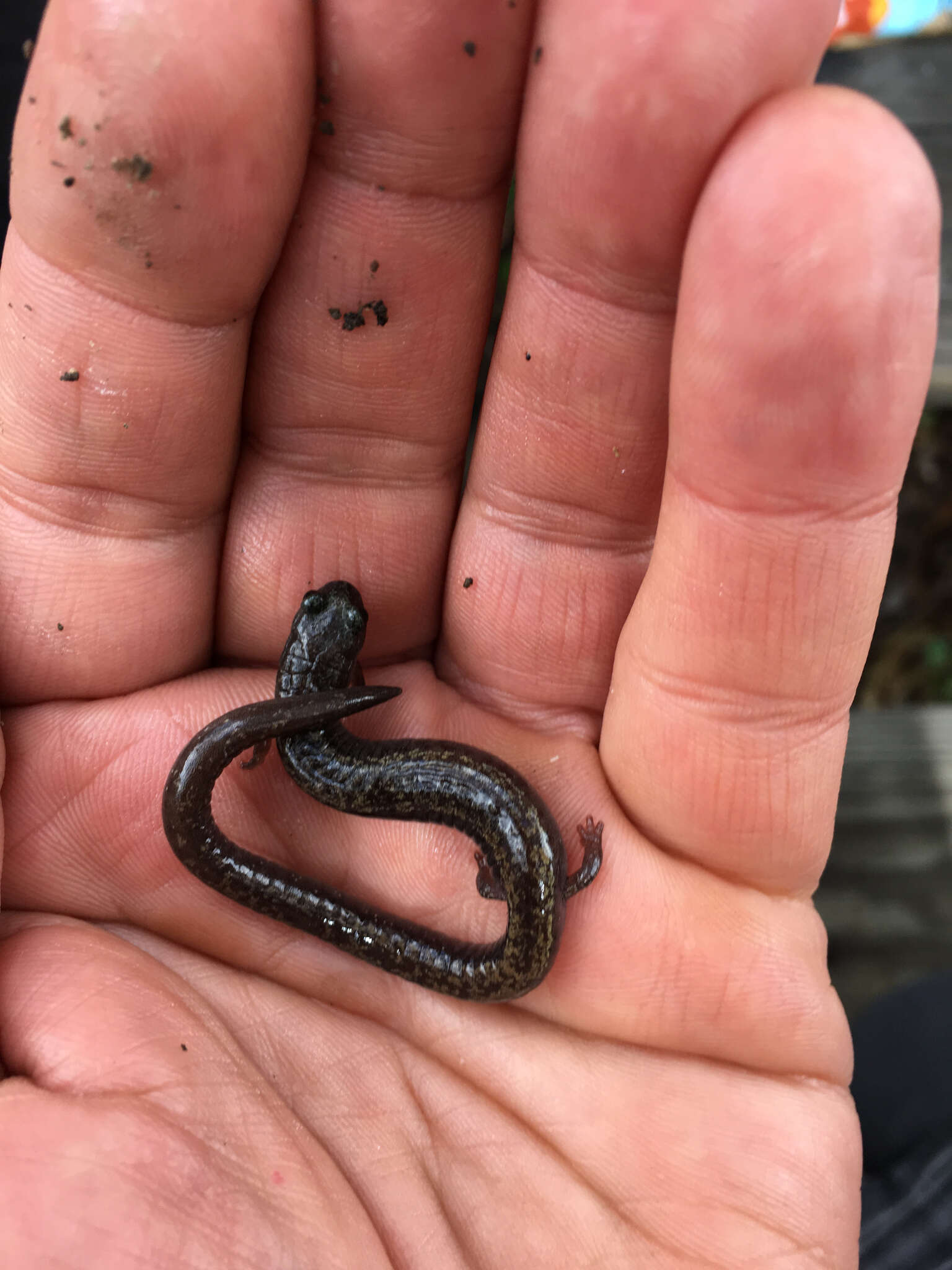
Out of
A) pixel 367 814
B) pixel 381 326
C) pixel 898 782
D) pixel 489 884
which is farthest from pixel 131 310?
pixel 898 782

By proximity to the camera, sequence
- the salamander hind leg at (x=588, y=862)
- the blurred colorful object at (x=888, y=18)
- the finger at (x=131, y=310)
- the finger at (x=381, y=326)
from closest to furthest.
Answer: the finger at (x=131, y=310) → the finger at (x=381, y=326) → the salamander hind leg at (x=588, y=862) → the blurred colorful object at (x=888, y=18)

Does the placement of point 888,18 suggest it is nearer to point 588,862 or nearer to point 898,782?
point 898,782

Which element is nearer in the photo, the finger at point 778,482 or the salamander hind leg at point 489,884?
the finger at point 778,482

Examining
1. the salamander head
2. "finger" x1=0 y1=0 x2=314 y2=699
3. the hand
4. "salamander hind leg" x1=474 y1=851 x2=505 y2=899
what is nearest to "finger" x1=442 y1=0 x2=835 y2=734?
the hand

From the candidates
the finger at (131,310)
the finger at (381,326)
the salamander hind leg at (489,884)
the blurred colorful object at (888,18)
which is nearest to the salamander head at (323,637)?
the finger at (381,326)

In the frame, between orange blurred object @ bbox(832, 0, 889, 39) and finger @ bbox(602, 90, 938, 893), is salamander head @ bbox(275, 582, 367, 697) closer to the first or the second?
finger @ bbox(602, 90, 938, 893)

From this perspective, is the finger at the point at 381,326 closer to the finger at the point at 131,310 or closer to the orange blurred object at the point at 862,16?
the finger at the point at 131,310
